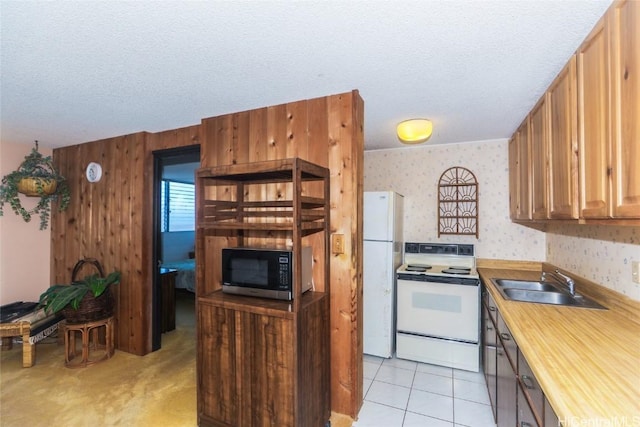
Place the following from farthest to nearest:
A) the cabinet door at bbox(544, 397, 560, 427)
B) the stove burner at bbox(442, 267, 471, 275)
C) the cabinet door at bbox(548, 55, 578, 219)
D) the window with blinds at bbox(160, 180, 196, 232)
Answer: the window with blinds at bbox(160, 180, 196, 232), the stove burner at bbox(442, 267, 471, 275), the cabinet door at bbox(548, 55, 578, 219), the cabinet door at bbox(544, 397, 560, 427)

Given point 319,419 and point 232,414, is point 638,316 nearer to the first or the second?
Result: point 319,419

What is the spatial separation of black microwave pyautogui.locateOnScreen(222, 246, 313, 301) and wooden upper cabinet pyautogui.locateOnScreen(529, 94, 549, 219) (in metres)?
1.61

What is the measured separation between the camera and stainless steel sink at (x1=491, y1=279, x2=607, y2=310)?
1.93m

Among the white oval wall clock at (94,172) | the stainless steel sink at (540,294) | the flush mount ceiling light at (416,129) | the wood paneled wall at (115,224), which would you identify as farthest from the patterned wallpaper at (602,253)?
the white oval wall clock at (94,172)

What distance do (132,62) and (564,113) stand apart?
7.88 ft

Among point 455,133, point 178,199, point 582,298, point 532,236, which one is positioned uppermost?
point 455,133

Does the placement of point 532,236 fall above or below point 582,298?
above

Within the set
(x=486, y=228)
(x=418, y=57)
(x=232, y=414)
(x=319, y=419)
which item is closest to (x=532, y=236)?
(x=486, y=228)

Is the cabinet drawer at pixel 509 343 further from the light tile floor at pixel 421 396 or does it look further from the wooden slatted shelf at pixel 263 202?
the wooden slatted shelf at pixel 263 202

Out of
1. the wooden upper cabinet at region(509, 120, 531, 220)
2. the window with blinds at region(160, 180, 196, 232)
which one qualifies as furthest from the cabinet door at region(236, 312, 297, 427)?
the window with blinds at region(160, 180, 196, 232)

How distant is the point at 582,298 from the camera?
196cm

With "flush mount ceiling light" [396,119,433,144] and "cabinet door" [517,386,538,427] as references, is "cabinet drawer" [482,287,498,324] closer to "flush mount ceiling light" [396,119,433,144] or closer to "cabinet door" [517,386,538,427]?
"cabinet door" [517,386,538,427]

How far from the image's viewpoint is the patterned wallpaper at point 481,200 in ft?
8.71

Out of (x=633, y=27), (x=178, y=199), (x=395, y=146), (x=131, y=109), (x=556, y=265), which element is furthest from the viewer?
(x=178, y=199)
